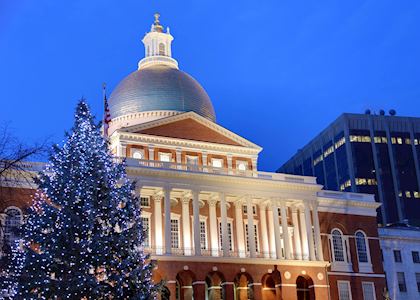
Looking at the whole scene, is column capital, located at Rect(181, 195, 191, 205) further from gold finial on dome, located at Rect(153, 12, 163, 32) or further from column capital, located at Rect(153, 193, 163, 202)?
gold finial on dome, located at Rect(153, 12, 163, 32)

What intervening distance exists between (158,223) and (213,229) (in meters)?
5.77

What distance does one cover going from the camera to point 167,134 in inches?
2724

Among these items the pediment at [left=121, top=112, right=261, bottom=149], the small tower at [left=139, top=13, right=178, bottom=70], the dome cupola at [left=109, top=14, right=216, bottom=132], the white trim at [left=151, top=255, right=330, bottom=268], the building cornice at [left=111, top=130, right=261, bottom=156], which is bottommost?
the white trim at [left=151, top=255, right=330, bottom=268]

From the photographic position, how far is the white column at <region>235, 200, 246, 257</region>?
6494 cm

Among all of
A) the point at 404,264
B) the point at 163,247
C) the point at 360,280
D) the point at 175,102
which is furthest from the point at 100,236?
the point at 404,264

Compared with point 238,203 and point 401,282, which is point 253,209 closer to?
point 238,203

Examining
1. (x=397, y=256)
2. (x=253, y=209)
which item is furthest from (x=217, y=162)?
(x=397, y=256)

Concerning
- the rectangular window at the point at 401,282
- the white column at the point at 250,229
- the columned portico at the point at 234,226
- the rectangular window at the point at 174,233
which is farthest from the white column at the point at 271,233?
the rectangular window at the point at 401,282

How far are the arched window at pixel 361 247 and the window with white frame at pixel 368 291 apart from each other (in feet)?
8.49

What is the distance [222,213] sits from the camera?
2530 inches

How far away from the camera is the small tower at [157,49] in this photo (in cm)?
7969

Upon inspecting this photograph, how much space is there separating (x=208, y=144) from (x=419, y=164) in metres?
75.0

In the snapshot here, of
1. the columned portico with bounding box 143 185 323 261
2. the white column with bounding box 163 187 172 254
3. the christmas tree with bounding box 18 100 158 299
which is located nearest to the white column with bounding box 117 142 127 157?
the columned portico with bounding box 143 185 323 261

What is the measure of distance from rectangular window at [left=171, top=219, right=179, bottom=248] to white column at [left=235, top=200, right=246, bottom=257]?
5950 millimetres
